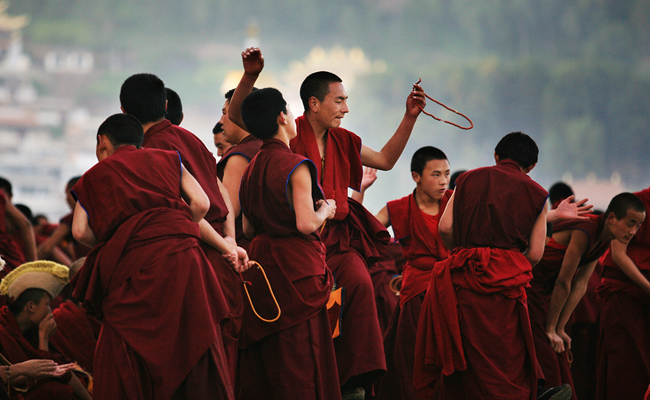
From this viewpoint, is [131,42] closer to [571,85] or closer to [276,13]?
[276,13]

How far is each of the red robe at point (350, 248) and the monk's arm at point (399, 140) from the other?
120mm

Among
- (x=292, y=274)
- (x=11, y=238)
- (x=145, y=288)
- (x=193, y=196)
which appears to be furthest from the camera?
(x=11, y=238)

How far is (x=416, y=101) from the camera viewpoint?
3.72 metres

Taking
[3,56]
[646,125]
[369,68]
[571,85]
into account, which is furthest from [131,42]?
[646,125]

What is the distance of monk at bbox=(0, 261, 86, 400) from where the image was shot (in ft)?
10.8

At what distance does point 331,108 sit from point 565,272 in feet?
5.81

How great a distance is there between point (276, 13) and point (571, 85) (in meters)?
5.94

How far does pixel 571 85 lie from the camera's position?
13086 millimetres

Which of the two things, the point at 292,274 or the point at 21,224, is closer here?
the point at 292,274

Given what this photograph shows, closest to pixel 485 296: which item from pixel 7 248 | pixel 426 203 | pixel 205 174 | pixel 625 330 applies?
pixel 426 203

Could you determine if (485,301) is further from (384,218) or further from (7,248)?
(7,248)

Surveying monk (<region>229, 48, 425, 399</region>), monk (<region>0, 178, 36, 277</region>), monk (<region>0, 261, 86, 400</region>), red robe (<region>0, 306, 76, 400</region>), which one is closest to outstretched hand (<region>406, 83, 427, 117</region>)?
monk (<region>229, 48, 425, 399</region>)

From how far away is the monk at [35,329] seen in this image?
10.8 ft

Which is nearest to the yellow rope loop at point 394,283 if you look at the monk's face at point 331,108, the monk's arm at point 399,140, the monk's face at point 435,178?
the monk's face at point 435,178
